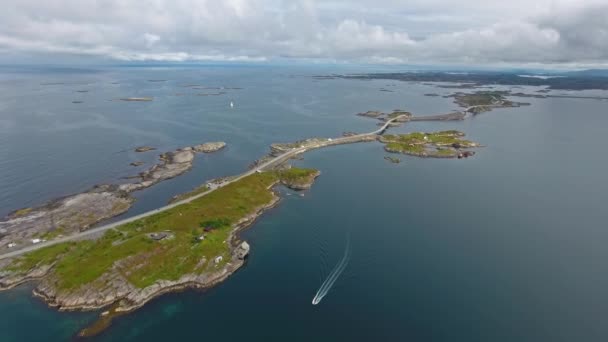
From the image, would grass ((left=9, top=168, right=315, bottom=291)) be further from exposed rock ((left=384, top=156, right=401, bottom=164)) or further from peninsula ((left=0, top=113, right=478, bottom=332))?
exposed rock ((left=384, top=156, right=401, bottom=164))

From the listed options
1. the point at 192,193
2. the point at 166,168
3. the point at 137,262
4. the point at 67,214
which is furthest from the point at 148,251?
the point at 166,168

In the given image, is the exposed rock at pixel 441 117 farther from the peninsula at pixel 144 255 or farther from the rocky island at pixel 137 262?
the rocky island at pixel 137 262

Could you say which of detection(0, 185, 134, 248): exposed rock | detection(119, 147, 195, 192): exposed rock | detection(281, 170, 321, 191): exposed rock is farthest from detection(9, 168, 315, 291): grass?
detection(119, 147, 195, 192): exposed rock

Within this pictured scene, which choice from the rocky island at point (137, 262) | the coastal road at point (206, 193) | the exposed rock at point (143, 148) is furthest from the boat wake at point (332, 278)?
the exposed rock at point (143, 148)

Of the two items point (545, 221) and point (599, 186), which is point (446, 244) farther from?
point (599, 186)

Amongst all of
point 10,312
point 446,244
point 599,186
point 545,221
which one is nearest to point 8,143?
point 10,312

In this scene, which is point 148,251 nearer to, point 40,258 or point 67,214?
point 40,258

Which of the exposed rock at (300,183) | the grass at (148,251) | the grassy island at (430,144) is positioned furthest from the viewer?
the grassy island at (430,144)
